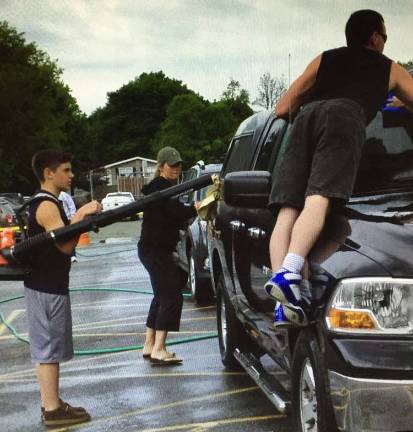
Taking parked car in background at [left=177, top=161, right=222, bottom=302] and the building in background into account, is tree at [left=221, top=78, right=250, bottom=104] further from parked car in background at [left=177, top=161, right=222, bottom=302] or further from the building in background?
parked car in background at [left=177, top=161, right=222, bottom=302]

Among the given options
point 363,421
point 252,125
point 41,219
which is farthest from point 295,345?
point 252,125

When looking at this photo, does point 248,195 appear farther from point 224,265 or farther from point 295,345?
point 224,265

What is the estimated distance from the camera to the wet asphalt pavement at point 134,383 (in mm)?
6035

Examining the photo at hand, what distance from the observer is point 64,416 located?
20.1ft

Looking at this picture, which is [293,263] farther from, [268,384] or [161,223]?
[161,223]

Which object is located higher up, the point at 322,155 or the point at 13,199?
the point at 322,155

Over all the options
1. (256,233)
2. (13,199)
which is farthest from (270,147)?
(13,199)

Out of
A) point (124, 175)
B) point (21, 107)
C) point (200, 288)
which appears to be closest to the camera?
point (200, 288)

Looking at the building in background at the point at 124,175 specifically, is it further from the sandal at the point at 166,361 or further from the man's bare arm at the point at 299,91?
the man's bare arm at the point at 299,91

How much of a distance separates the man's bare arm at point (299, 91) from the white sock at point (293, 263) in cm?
102

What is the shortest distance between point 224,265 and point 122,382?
1.24 m

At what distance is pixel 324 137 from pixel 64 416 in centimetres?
277

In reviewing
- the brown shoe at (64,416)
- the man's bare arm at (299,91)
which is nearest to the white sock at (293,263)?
the man's bare arm at (299,91)

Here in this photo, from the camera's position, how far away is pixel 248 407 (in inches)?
247
